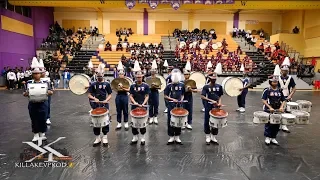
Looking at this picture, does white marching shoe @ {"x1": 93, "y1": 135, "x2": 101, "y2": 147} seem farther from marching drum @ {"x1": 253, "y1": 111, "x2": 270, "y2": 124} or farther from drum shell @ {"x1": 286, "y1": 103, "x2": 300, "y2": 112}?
drum shell @ {"x1": 286, "y1": 103, "x2": 300, "y2": 112}

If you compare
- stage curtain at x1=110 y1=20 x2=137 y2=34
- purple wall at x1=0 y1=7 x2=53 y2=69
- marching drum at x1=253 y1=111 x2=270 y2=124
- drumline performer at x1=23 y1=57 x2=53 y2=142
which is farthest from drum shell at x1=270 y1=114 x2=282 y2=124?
stage curtain at x1=110 y1=20 x2=137 y2=34

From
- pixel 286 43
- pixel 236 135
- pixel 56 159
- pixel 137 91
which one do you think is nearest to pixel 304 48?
pixel 286 43

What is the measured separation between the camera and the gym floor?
202 inches

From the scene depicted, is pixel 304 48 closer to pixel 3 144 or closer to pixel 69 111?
pixel 69 111

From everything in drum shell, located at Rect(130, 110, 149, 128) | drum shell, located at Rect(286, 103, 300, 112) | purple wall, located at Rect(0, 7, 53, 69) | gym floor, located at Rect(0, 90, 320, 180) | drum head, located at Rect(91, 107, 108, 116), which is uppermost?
purple wall, located at Rect(0, 7, 53, 69)

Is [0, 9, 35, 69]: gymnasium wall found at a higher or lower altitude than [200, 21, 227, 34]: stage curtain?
lower

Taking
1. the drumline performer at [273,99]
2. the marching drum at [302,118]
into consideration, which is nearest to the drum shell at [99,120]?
the drumline performer at [273,99]

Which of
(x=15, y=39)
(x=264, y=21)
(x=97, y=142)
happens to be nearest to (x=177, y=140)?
(x=97, y=142)

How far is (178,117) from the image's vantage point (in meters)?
6.34

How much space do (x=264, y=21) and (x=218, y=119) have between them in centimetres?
Result: 3250

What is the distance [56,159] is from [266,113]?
499 cm

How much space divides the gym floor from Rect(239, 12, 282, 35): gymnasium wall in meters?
28.2

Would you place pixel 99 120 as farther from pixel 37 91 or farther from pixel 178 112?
pixel 178 112

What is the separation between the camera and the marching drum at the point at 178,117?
633 centimetres
